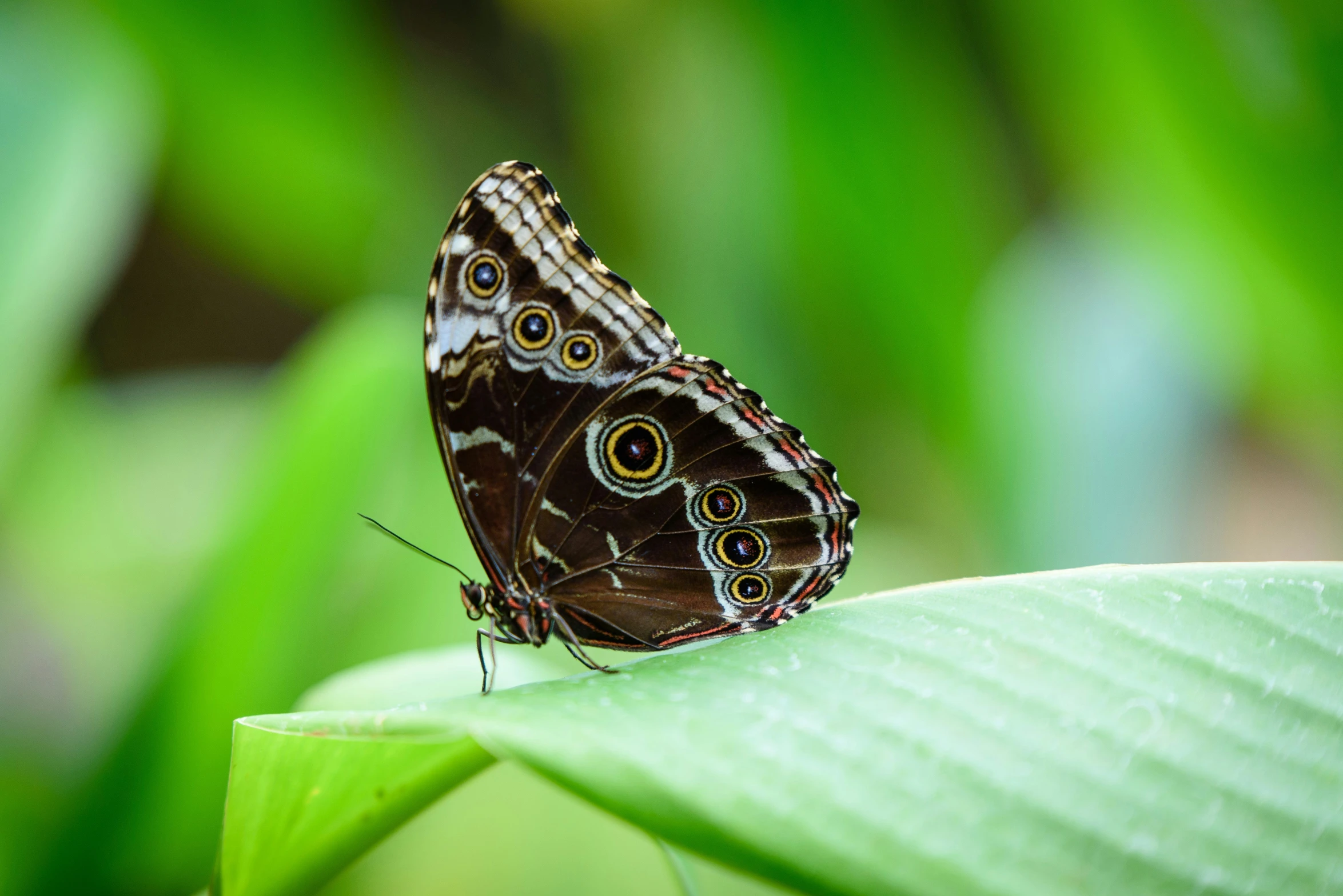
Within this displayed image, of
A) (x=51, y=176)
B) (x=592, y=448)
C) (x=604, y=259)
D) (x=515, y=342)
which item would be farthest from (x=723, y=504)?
(x=604, y=259)

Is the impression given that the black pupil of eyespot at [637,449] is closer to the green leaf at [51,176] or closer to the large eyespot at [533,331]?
the large eyespot at [533,331]

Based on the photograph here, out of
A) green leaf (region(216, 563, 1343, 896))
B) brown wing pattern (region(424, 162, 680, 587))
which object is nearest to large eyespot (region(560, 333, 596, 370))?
brown wing pattern (region(424, 162, 680, 587))

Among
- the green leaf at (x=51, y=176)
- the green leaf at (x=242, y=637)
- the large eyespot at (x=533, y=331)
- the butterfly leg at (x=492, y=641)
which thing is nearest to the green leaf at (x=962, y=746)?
the butterfly leg at (x=492, y=641)

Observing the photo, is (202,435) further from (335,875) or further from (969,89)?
(969,89)

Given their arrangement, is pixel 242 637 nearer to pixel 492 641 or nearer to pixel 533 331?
pixel 492 641

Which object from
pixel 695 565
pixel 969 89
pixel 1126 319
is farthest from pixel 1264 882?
pixel 969 89
